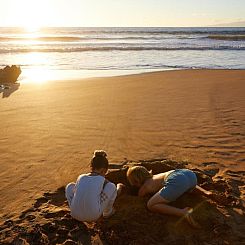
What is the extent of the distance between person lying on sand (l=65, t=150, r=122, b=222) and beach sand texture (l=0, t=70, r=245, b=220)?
0.79 metres

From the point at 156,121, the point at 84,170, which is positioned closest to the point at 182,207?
the point at 84,170

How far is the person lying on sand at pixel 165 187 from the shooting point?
3.80 metres

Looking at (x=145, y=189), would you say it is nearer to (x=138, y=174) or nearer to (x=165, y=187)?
(x=138, y=174)

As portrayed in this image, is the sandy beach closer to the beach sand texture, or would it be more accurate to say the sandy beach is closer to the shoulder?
the beach sand texture

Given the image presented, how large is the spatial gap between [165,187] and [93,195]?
78 centimetres

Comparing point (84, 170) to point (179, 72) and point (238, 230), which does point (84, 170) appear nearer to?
point (238, 230)

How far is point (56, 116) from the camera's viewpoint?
7.83 metres

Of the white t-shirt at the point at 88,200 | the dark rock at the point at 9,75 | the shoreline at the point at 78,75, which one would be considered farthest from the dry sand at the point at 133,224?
the shoreline at the point at 78,75

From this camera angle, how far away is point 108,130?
22.4ft

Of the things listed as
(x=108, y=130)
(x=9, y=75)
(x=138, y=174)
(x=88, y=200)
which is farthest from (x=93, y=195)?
(x=9, y=75)

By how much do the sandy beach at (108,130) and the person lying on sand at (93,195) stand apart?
0.74m

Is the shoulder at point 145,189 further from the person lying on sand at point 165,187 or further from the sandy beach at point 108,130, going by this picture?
the sandy beach at point 108,130

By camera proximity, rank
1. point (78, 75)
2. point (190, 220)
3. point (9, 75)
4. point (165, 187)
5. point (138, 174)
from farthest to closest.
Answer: point (78, 75), point (9, 75), point (138, 174), point (165, 187), point (190, 220)

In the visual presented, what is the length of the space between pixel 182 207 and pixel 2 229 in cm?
183
